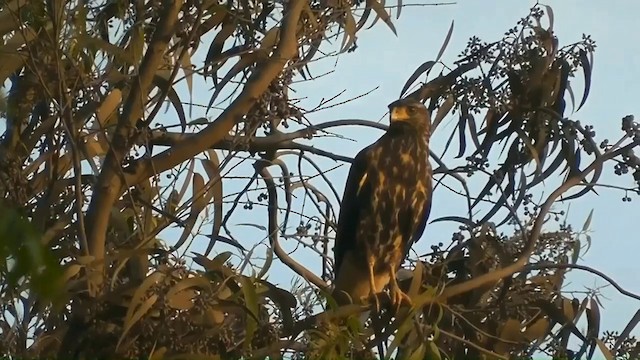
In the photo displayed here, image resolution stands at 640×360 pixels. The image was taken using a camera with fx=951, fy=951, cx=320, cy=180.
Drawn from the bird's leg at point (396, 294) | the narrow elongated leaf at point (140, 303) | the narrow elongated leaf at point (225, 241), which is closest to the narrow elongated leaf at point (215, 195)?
the narrow elongated leaf at point (225, 241)

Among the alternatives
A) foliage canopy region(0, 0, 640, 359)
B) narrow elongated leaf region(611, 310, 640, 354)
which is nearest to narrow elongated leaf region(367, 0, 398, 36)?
foliage canopy region(0, 0, 640, 359)

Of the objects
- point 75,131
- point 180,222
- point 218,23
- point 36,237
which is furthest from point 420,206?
point 36,237

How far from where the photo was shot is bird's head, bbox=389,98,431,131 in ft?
8.79

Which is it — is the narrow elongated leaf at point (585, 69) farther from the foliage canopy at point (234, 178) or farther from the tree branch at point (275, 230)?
the tree branch at point (275, 230)

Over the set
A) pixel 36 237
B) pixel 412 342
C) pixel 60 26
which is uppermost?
pixel 60 26

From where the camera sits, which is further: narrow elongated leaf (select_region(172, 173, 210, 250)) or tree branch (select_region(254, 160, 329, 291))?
tree branch (select_region(254, 160, 329, 291))

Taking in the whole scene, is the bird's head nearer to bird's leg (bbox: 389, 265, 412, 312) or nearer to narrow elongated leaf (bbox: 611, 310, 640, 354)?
bird's leg (bbox: 389, 265, 412, 312)

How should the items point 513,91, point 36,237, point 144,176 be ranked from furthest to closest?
point 513,91, point 144,176, point 36,237

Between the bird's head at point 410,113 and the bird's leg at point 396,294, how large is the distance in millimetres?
420

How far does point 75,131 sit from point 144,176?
164 millimetres

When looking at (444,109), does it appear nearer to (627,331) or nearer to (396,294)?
(396,294)

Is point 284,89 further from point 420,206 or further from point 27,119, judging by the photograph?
point 420,206

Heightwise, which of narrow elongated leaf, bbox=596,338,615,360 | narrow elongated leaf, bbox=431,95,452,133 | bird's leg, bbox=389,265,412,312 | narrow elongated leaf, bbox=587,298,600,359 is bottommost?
narrow elongated leaf, bbox=596,338,615,360

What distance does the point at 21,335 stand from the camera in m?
1.64
